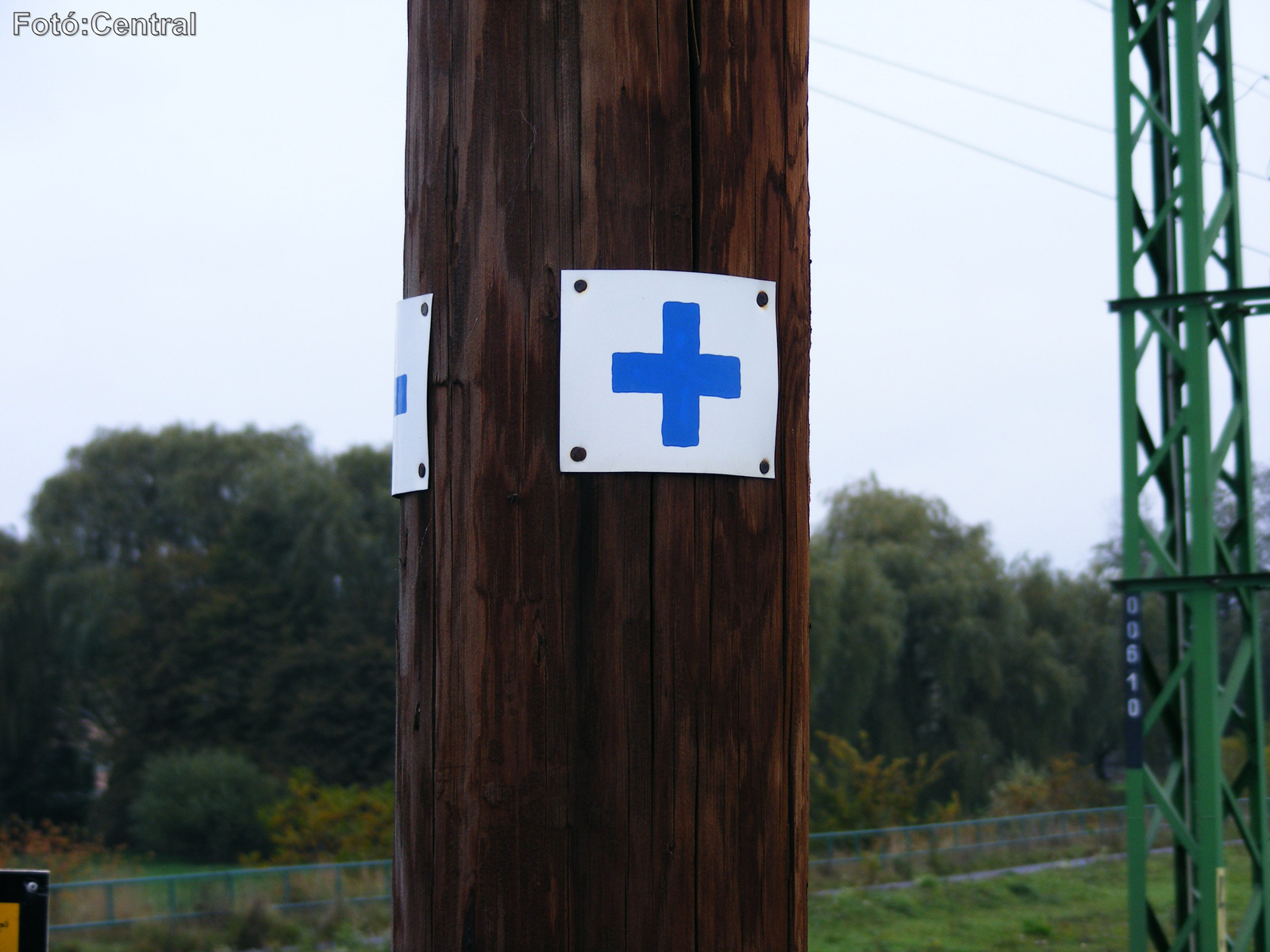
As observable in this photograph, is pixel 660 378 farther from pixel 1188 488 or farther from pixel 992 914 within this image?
pixel 992 914

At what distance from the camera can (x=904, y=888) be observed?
1686 cm

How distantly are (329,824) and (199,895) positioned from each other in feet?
24.3

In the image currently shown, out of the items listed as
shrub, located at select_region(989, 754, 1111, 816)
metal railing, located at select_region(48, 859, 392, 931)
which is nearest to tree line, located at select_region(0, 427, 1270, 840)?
shrub, located at select_region(989, 754, 1111, 816)

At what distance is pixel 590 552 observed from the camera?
1.23 meters

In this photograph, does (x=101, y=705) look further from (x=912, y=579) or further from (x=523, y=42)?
(x=523, y=42)

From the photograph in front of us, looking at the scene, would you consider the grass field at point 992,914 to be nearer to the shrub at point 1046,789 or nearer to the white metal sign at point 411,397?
the shrub at point 1046,789

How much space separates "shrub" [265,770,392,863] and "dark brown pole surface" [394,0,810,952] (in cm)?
1981

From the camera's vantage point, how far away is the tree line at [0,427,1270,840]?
24969 millimetres

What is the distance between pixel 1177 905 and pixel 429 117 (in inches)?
293

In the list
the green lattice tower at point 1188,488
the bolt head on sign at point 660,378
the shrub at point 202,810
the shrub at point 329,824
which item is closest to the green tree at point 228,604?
the shrub at point 202,810

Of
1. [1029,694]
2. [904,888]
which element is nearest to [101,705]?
[904,888]

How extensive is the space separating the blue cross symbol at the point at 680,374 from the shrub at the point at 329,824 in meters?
19.9

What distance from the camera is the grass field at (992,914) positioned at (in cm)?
1354

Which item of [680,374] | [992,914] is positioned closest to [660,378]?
[680,374]
